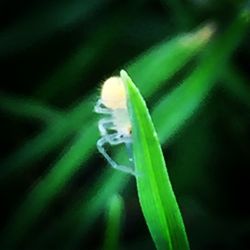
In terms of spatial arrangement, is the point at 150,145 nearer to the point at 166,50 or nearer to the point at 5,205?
the point at 166,50

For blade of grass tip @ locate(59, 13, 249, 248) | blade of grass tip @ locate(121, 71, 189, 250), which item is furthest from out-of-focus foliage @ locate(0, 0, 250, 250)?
blade of grass tip @ locate(121, 71, 189, 250)

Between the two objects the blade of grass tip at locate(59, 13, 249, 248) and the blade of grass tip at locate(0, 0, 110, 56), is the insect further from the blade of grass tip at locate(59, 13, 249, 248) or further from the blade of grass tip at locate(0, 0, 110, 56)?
the blade of grass tip at locate(0, 0, 110, 56)

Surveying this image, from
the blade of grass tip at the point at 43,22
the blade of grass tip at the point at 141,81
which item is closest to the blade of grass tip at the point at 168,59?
the blade of grass tip at the point at 141,81

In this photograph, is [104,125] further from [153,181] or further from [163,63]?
[153,181]

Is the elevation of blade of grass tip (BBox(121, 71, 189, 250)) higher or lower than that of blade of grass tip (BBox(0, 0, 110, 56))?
lower

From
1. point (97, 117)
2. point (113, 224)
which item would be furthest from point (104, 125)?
point (113, 224)

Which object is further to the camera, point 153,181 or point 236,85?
point 236,85

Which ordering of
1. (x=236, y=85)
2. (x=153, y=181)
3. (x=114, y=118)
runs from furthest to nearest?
1. (x=236, y=85)
2. (x=114, y=118)
3. (x=153, y=181)
